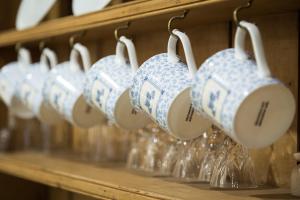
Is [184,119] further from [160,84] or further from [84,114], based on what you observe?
[84,114]

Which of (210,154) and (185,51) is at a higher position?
(185,51)

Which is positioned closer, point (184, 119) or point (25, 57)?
point (184, 119)

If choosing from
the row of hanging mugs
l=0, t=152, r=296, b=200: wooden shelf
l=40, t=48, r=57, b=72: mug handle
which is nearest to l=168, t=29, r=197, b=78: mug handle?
the row of hanging mugs

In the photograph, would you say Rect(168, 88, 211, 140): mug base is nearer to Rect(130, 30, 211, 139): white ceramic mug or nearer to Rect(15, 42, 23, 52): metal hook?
Rect(130, 30, 211, 139): white ceramic mug

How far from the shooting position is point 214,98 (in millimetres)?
868

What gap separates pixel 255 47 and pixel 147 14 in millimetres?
280

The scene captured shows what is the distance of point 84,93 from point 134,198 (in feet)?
0.98

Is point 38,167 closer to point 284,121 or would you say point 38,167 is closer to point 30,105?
point 30,105

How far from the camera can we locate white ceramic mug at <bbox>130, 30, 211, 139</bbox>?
3.22 ft

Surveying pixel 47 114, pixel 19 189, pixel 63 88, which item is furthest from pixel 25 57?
pixel 19 189

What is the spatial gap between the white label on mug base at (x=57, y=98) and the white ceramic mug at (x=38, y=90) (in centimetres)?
9

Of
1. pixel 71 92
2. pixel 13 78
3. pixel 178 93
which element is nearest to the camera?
pixel 178 93

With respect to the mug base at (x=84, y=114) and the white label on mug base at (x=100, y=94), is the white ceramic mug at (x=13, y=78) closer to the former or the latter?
the mug base at (x=84, y=114)

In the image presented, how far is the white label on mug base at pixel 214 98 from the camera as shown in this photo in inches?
33.7
